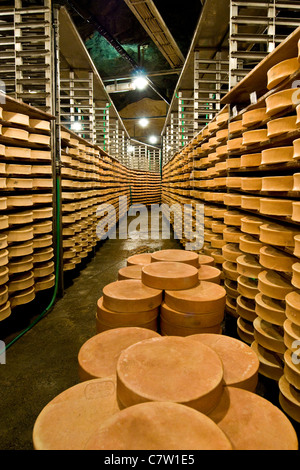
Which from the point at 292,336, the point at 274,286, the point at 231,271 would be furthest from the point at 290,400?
the point at 231,271

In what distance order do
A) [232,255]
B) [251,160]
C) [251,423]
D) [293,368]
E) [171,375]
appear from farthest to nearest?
[232,255] → [251,160] → [293,368] → [171,375] → [251,423]

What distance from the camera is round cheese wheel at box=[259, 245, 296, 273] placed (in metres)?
1.94

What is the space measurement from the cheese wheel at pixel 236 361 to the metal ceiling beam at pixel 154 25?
6648 millimetres

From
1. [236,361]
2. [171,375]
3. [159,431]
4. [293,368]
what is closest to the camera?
[159,431]

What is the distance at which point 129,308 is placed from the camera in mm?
1912

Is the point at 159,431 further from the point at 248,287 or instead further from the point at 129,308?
the point at 248,287

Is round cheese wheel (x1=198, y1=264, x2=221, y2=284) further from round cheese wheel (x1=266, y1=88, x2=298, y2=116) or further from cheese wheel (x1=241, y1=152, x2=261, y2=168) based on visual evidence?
round cheese wheel (x1=266, y1=88, x2=298, y2=116)

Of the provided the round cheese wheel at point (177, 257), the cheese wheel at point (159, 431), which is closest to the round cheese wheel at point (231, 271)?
the round cheese wheel at point (177, 257)

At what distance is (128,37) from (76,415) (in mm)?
13401

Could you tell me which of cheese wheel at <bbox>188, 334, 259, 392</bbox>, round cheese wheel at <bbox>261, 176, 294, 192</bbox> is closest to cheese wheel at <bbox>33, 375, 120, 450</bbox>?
cheese wheel at <bbox>188, 334, 259, 392</bbox>

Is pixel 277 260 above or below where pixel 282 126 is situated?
below

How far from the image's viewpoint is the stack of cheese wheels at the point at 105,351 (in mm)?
1399

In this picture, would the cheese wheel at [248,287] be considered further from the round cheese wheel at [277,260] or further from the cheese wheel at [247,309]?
the round cheese wheel at [277,260]
